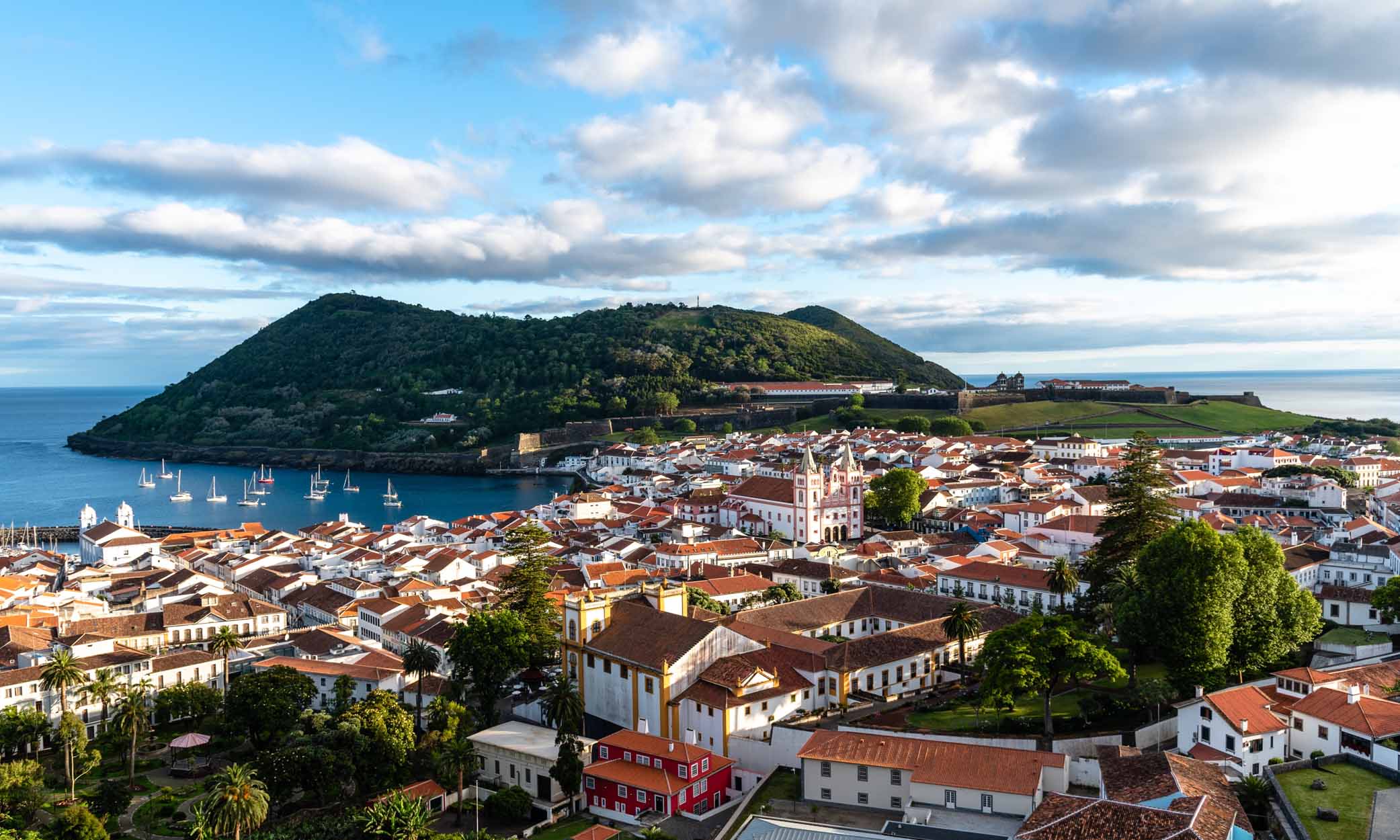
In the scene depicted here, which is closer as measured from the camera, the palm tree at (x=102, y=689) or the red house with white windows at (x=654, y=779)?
the red house with white windows at (x=654, y=779)

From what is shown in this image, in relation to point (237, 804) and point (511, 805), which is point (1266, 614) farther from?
point (237, 804)

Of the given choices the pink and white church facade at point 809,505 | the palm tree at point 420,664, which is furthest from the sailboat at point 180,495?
the palm tree at point 420,664

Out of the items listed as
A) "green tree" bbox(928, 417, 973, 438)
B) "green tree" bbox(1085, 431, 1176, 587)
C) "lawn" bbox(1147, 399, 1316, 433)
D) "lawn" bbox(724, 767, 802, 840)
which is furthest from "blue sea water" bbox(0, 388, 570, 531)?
"lawn" bbox(1147, 399, 1316, 433)

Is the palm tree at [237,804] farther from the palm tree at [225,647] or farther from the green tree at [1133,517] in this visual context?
the green tree at [1133,517]

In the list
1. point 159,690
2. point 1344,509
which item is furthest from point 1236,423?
point 159,690

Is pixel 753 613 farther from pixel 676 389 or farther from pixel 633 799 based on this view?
pixel 676 389
